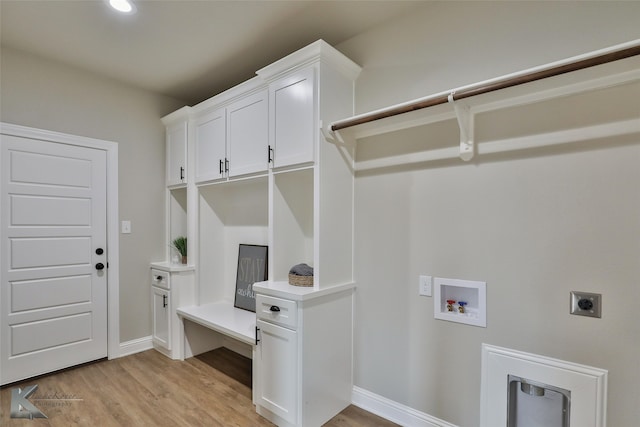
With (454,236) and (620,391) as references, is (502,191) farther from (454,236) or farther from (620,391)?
(620,391)

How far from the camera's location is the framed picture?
2916 millimetres

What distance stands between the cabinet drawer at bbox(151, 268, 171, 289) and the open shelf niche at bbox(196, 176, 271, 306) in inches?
11.6

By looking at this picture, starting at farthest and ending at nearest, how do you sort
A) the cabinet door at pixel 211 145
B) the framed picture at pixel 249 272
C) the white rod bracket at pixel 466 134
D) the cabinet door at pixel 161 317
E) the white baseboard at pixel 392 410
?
1. the cabinet door at pixel 161 317
2. the framed picture at pixel 249 272
3. the cabinet door at pixel 211 145
4. the white baseboard at pixel 392 410
5. the white rod bracket at pixel 466 134

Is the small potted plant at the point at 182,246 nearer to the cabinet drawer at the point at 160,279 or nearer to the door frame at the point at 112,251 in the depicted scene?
the cabinet drawer at the point at 160,279

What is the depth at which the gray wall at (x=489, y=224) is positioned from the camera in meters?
1.41

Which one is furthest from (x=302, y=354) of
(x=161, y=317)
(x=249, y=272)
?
(x=161, y=317)

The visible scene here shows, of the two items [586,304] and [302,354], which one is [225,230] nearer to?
[302,354]

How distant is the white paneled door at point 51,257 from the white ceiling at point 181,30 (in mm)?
807

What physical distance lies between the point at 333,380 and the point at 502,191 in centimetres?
159

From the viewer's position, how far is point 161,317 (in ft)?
10.3

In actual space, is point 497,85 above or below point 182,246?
above

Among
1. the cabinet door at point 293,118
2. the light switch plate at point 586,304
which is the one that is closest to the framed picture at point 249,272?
the cabinet door at point 293,118

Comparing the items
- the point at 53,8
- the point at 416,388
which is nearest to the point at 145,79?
the point at 53,8

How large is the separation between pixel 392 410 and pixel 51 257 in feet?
9.79
